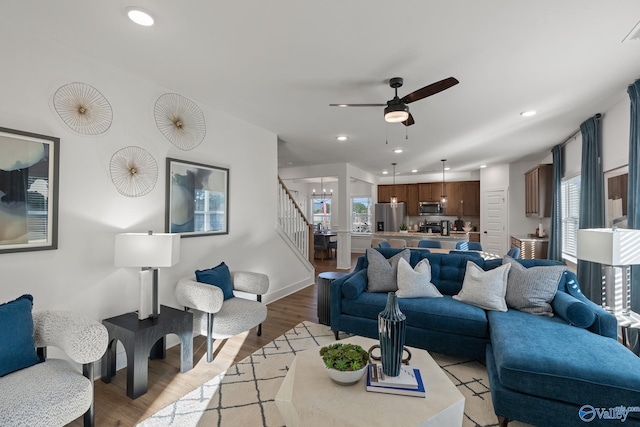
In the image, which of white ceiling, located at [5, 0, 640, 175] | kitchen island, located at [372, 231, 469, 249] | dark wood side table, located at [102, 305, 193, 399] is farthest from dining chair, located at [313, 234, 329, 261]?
dark wood side table, located at [102, 305, 193, 399]

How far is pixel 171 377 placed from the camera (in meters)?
2.49

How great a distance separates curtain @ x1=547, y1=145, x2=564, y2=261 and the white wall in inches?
235

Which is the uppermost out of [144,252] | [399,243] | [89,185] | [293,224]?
[89,185]

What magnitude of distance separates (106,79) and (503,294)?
4.11 metres

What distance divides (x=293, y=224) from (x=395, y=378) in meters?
4.05

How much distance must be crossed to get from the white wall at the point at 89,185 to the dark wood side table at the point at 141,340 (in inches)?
11.8

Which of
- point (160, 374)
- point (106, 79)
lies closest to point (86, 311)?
point (160, 374)

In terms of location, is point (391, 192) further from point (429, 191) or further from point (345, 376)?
point (345, 376)

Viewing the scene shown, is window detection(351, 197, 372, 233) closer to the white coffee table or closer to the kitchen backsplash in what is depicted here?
the kitchen backsplash

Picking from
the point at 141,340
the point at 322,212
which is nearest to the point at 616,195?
the point at 141,340

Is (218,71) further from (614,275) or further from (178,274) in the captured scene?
(614,275)

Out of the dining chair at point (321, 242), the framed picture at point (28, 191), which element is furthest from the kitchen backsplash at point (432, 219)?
the framed picture at point (28, 191)

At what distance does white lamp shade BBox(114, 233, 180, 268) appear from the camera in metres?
2.40

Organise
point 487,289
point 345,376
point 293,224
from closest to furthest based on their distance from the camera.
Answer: point 345,376 < point 487,289 < point 293,224
